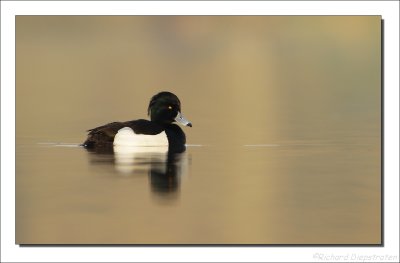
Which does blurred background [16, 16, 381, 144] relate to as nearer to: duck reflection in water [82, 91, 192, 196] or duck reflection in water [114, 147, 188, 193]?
duck reflection in water [82, 91, 192, 196]

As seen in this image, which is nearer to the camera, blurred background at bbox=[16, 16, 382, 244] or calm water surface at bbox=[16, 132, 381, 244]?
calm water surface at bbox=[16, 132, 381, 244]

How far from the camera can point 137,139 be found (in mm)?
13656

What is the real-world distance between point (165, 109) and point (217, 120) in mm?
1822

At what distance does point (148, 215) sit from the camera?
9.91m

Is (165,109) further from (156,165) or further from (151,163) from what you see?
(156,165)

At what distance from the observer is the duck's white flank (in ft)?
44.4

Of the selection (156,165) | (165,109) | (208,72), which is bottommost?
(156,165)

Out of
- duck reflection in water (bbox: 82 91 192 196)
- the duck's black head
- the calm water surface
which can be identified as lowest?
the calm water surface

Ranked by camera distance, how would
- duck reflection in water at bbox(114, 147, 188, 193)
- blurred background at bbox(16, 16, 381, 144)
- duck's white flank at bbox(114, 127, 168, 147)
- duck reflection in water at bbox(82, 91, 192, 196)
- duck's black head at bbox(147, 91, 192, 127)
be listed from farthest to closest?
1. duck's black head at bbox(147, 91, 192, 127)
2. duck's white flank at bbox(114, 127, 168, 147)
3. duck reflection in water at bbox(82, 91, 192, 196)
4. blurred background at bbox(16, 16, 381, 144)
5. duck reflection in water at bbox(114, 147, 188, 193)

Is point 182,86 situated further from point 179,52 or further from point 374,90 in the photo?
point 374,90

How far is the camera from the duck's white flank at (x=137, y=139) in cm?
1355

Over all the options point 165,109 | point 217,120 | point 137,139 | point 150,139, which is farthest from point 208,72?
point 137,139

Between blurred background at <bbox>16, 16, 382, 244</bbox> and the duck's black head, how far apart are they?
40 centimetres

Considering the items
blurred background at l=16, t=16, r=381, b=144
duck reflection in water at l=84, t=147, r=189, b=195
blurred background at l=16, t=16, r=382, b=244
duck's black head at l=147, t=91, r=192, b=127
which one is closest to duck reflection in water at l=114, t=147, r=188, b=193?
duck reflection in water at l=84, t=147, r=189, b=195
